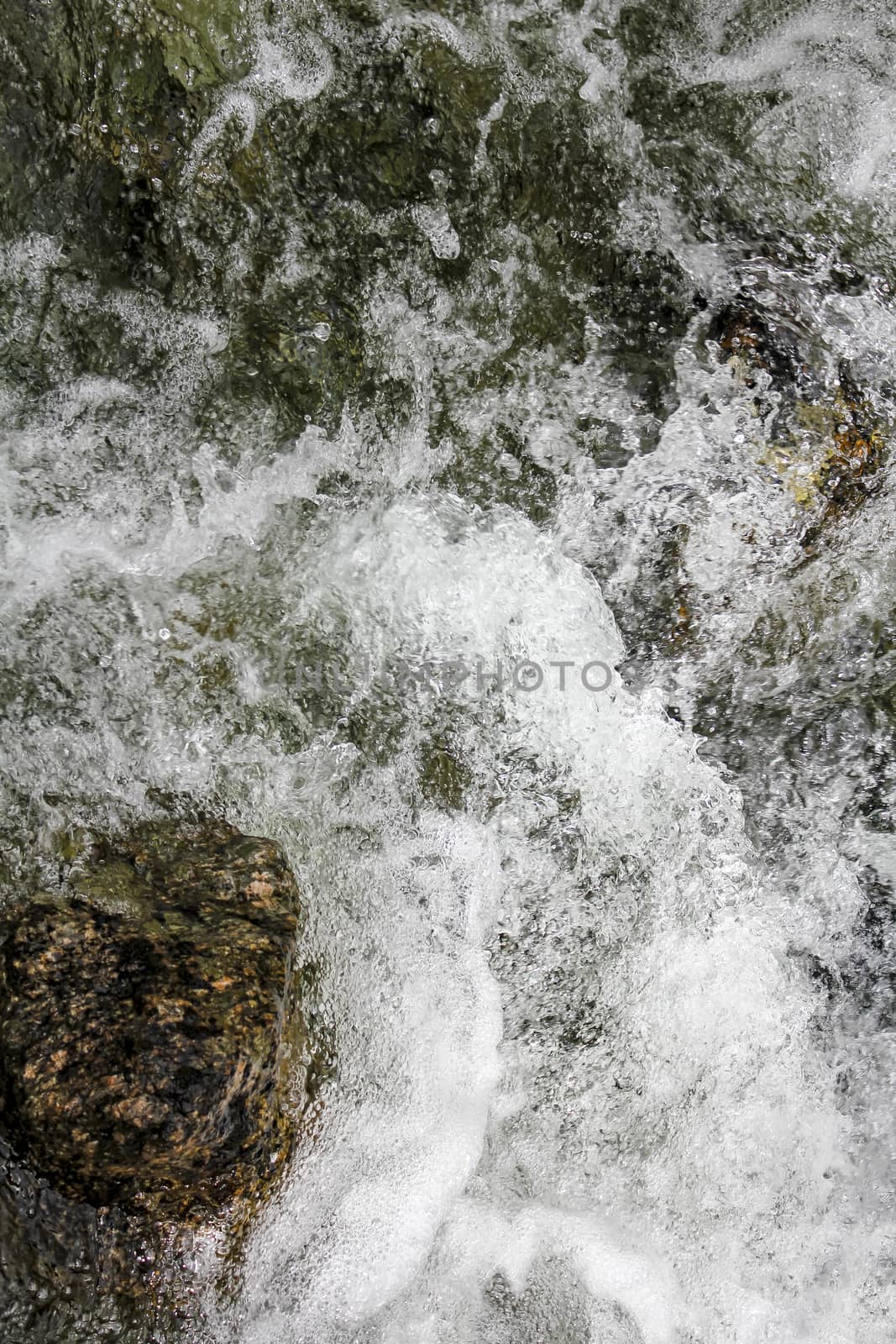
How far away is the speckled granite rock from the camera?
8.00ft

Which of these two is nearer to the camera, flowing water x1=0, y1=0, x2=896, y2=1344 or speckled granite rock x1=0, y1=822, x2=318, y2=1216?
speckled granite rock x1=0, y1=822, x2=318, y2=1216

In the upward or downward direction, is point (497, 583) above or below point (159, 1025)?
above

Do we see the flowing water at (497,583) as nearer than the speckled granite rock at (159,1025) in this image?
No

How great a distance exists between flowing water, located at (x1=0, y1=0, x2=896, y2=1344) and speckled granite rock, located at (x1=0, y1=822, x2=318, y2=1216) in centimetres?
16

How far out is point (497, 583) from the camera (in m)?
3.04

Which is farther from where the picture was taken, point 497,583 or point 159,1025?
point 497,583

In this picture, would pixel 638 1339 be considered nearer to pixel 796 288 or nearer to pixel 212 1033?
pixel 212 1033

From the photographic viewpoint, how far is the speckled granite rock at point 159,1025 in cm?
244

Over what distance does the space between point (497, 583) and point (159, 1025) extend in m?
1.66

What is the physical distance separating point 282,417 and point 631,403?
3.71 ft

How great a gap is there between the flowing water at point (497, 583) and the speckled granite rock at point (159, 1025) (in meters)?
0.16

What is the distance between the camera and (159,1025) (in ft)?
8.15

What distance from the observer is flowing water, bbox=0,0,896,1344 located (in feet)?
9.34

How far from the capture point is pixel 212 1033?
2.51m
